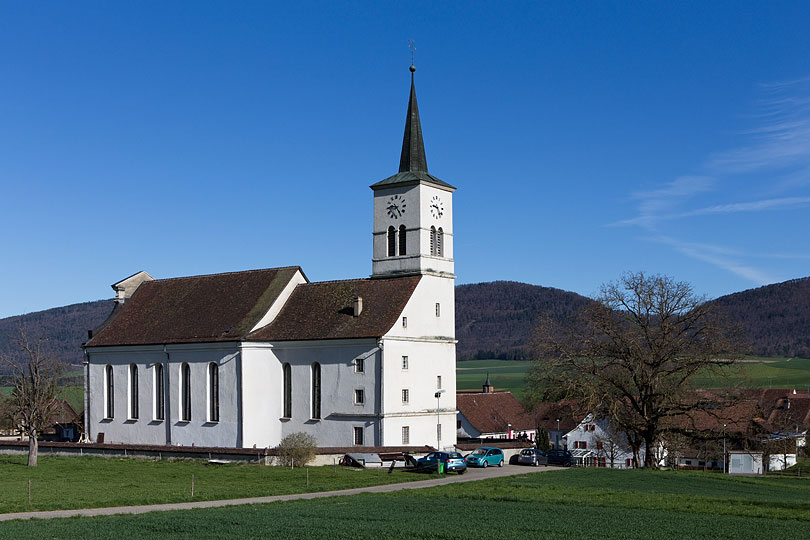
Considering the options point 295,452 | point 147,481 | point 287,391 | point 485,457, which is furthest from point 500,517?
point 287,391

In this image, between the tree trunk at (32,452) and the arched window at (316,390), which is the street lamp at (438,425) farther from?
the tree trunk at (32,452)

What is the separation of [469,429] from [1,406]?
3977 centimetres

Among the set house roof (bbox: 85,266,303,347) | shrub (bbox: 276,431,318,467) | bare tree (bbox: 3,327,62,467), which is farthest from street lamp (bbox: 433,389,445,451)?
bare tree (bbox: 3,327,62,467)

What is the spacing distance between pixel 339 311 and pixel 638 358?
1784 cm

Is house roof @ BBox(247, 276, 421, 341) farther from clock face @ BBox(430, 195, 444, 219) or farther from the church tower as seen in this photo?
clock face @ BBox(430, 195, 444, 219)

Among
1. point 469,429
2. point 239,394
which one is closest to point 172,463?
point 239,394

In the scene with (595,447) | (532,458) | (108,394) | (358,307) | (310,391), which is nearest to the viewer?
(532,458)

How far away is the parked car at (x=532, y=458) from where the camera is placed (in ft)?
175

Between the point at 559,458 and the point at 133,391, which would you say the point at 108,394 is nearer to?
the point at 133,391

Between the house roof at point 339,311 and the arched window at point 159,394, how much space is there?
883 cm

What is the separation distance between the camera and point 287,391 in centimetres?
5838

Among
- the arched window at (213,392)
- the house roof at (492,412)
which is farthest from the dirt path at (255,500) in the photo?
the house roof at (492,412)

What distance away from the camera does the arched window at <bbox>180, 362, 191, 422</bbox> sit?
202 ft

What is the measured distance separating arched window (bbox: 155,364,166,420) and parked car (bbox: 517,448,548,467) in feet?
78.9
